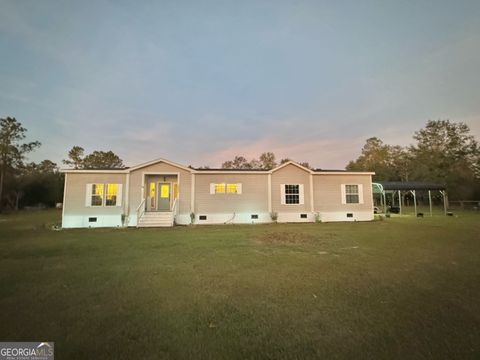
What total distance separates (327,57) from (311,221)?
11.2 meters

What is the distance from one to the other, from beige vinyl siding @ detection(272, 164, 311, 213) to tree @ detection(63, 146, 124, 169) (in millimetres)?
35666

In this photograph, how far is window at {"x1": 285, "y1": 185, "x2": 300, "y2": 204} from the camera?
1573 centimetres

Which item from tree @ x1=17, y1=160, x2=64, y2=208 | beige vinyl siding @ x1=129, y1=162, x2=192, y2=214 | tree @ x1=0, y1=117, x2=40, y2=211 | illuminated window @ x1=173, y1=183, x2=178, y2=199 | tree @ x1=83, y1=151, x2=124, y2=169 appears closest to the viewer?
beige vinyl siding @ x1=129, y1=162, x2=192, y2=214

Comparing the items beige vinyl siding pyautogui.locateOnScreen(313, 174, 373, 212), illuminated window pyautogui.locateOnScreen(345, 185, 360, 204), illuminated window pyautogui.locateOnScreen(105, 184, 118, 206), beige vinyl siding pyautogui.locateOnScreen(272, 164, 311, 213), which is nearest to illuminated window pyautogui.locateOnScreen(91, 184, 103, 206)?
illuminated window pyautogui.locateOnScreen(105, 184, 118, 206)

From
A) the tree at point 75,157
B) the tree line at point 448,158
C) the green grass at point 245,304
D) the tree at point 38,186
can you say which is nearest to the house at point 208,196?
the green grass at point 245,304

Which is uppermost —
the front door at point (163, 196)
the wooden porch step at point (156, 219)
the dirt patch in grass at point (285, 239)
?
the front door at point (163, 196)

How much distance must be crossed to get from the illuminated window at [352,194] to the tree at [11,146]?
36870 mm

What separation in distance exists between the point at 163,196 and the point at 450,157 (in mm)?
37308

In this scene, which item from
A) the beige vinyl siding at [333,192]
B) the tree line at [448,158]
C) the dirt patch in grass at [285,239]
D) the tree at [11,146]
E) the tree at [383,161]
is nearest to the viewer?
the dirt patch in grass at [285,239]

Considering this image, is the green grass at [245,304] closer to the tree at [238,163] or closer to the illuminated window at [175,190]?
the illuminated window at [175,190]

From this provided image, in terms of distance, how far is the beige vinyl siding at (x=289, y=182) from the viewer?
15.6 metres

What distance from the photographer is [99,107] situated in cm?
1574

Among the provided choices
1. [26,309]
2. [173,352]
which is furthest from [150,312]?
[26,309]

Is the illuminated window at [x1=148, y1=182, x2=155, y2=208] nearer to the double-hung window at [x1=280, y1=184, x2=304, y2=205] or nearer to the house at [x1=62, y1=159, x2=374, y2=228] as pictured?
the house at [x1=62, y1=159, x2=374, y2=228]
